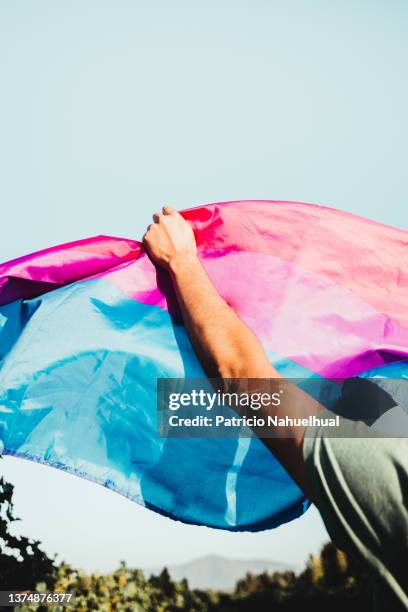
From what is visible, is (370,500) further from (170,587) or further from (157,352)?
(170,587)

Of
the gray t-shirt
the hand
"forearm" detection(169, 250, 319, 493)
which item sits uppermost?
the hand

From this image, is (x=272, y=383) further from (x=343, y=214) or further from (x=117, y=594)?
(x=117, y=594)

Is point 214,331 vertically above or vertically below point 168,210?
below

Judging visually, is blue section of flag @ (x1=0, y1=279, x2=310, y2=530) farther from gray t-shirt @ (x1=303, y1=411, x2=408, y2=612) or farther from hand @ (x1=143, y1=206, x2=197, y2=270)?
gray t-shirt @ (x1=303, y1=411, x2=408, y2=612)

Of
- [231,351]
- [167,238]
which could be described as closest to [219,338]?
[231,351]

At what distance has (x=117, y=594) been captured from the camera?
8.22 m

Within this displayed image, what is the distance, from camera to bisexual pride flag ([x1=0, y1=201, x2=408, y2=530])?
4.58 meters

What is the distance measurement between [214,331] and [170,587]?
8145 mm

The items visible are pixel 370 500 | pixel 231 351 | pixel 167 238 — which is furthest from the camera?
pixel 167 238

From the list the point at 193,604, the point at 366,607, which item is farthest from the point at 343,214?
the point at 366,607

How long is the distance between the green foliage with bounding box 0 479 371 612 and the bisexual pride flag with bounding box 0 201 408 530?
165 cm

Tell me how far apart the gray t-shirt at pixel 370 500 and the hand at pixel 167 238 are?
9.24 ft

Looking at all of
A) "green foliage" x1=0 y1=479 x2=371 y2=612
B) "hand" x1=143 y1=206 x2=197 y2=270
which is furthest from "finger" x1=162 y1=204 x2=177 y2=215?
"green foliage" x1=0 y1=479 x2=371 y2=612

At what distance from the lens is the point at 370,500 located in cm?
166
